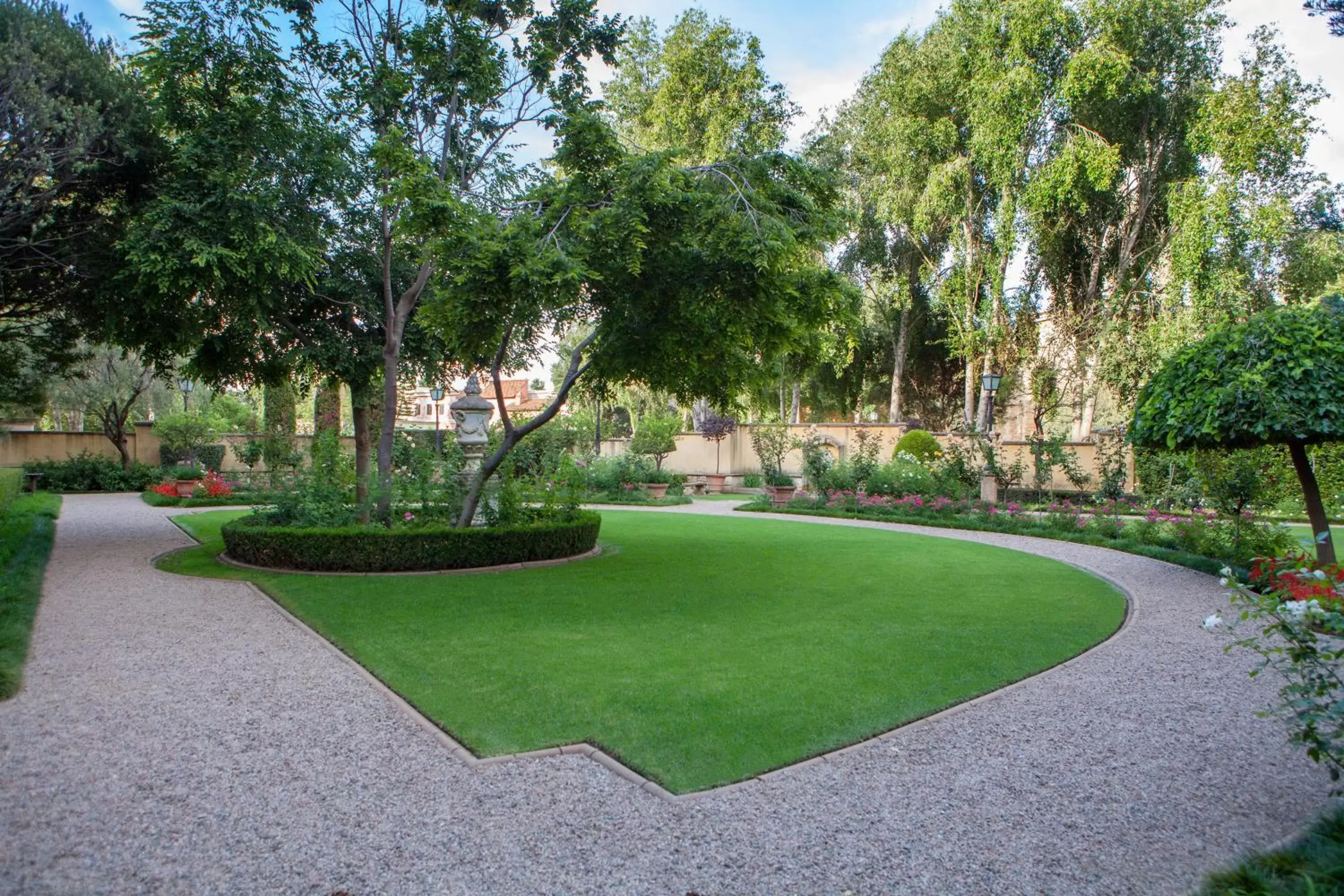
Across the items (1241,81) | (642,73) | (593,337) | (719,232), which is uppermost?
(642,73)

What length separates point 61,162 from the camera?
8.30m

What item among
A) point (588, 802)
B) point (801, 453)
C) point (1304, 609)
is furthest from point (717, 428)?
point (1304, 609)

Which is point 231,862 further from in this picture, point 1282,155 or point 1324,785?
point 1282,155

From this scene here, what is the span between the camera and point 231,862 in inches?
107

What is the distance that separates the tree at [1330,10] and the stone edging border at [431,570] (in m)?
7.98

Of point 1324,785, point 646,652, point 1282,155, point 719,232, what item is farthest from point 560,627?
point 1282,155

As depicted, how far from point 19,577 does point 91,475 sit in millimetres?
16591

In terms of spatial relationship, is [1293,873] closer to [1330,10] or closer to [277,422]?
[1330,10]

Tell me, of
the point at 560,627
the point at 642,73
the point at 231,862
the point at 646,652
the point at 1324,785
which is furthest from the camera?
the point at 642,73

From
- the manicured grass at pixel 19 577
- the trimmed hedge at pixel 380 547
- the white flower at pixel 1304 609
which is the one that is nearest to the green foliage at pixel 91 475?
the manicured grass at pixel 19 577

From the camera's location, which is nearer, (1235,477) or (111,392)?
(1235,477)

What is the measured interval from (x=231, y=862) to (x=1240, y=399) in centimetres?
853

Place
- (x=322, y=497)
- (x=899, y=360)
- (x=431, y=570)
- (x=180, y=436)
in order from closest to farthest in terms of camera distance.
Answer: (x=431, y=570) → (x=322, y=497) → (x=180, y=436) → (x=899, y=360)

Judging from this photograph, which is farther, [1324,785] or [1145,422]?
[1145,422]
